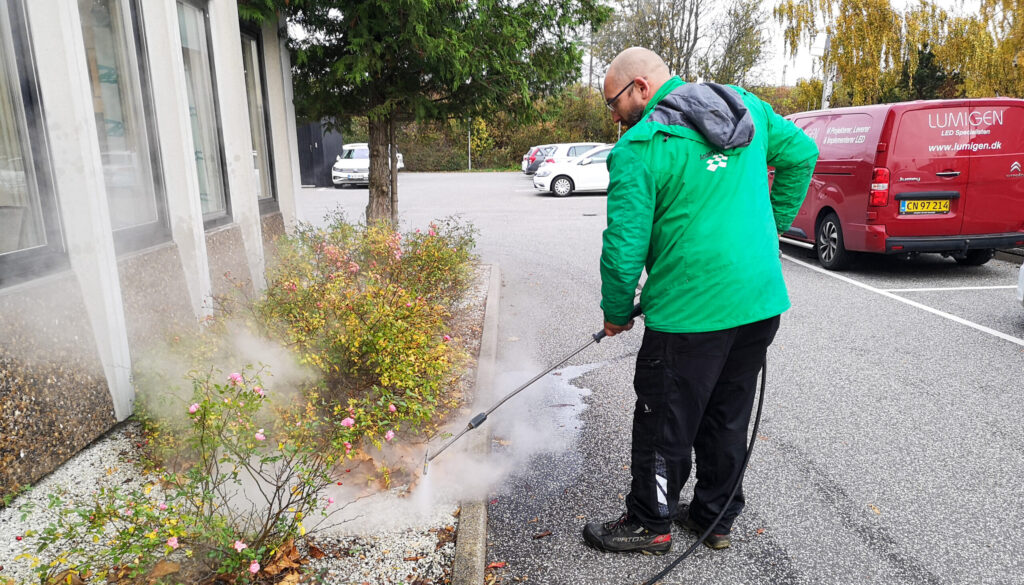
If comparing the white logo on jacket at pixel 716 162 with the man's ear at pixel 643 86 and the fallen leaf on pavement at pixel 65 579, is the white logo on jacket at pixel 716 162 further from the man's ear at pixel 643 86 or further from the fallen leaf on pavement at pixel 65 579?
the fallen leaf on pavement at pixel 65 579

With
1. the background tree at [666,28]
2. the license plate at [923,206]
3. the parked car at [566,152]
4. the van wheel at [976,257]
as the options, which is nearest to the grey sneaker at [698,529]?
the license plate at [923,206]

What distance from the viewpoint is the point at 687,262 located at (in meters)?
2.50

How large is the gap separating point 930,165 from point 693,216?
6.44m

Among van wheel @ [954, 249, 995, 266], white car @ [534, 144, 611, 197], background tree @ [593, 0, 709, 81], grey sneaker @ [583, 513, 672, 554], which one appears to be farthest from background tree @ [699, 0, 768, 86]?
grey sneaker @ [583, 513, 672, 554]

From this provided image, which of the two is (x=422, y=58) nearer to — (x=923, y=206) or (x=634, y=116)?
(x=634, y=116)

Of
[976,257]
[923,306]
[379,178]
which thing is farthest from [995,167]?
[379,178]

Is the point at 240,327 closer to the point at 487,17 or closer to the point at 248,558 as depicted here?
the point at 248,558

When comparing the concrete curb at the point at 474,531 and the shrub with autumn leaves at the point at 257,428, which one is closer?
the shrub with autumn leaves at the point at 257,428

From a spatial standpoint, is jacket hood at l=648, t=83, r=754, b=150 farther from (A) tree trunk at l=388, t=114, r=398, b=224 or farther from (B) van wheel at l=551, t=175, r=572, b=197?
(B) van wheel at l=551, t=175, r=572, b=197

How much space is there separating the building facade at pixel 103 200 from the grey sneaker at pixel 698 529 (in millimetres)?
2984

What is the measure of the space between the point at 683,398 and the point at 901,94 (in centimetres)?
2538

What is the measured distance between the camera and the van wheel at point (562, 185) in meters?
20.3

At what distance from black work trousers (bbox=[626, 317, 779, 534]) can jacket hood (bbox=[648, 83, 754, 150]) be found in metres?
0.72

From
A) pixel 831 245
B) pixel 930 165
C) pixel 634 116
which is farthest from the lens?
pixel 831 245
